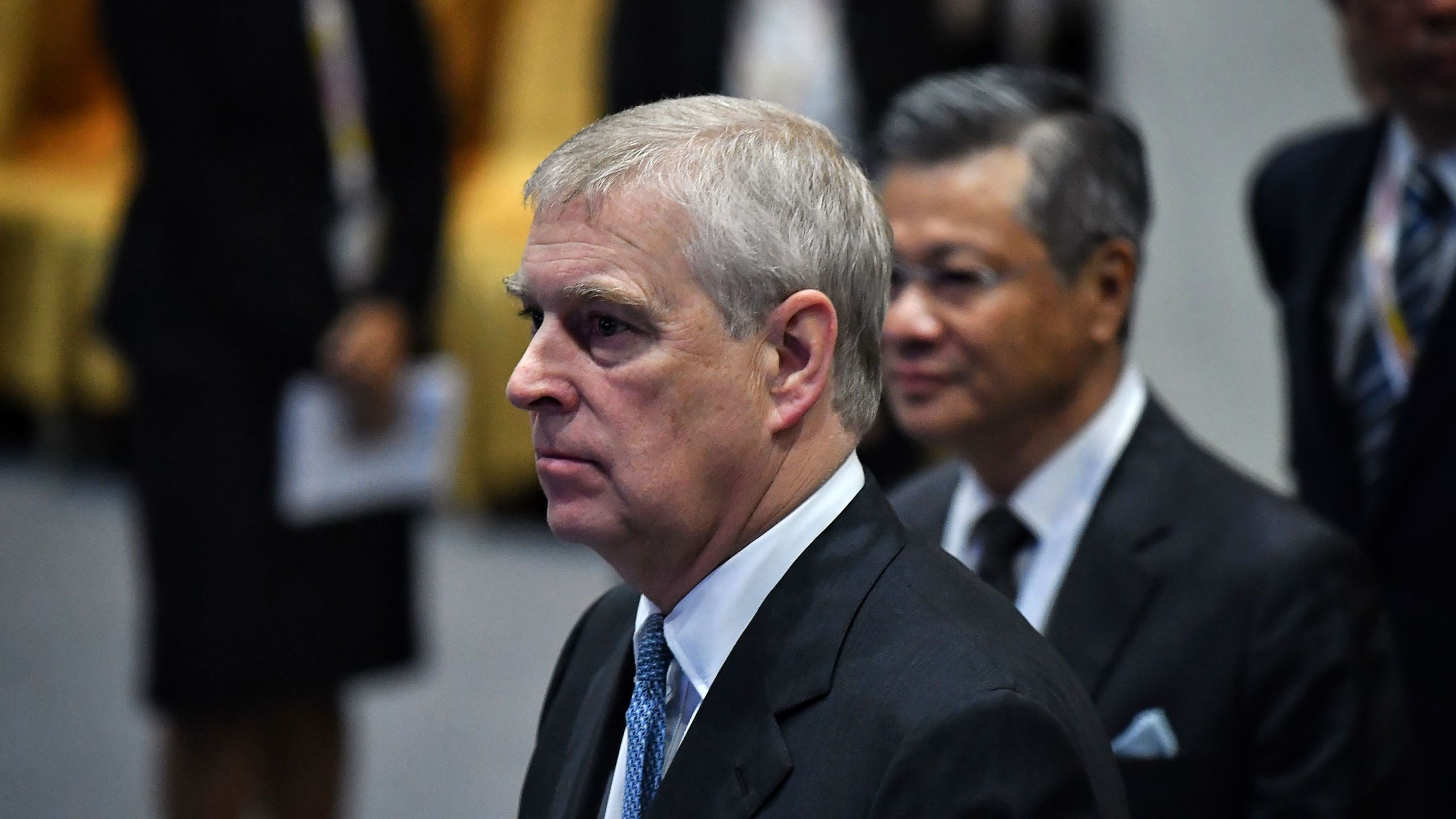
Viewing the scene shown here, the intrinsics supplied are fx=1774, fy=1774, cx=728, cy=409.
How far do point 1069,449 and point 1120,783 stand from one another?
715 millimetres

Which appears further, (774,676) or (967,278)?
(967,278)

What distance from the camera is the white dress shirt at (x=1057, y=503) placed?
78.8 inches

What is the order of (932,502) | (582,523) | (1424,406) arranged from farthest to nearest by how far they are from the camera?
(1424,406), (932,502), (582,523)

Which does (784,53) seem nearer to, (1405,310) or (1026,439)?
(1405,310)

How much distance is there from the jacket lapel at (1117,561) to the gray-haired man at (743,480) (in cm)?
52

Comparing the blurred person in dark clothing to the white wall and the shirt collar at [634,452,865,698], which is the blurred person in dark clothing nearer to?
the white wall

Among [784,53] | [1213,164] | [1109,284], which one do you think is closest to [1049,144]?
[1109,284]

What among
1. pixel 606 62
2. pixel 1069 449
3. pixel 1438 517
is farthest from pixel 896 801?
pixel 606 62

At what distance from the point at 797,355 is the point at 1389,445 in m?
1.36

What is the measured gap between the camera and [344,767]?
335cm

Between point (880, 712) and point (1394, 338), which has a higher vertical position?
point (880, 712)

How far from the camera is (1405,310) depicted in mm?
2492

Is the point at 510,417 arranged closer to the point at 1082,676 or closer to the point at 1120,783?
the point at 1082,676

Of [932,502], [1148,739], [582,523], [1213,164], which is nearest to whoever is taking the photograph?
[582,523]
